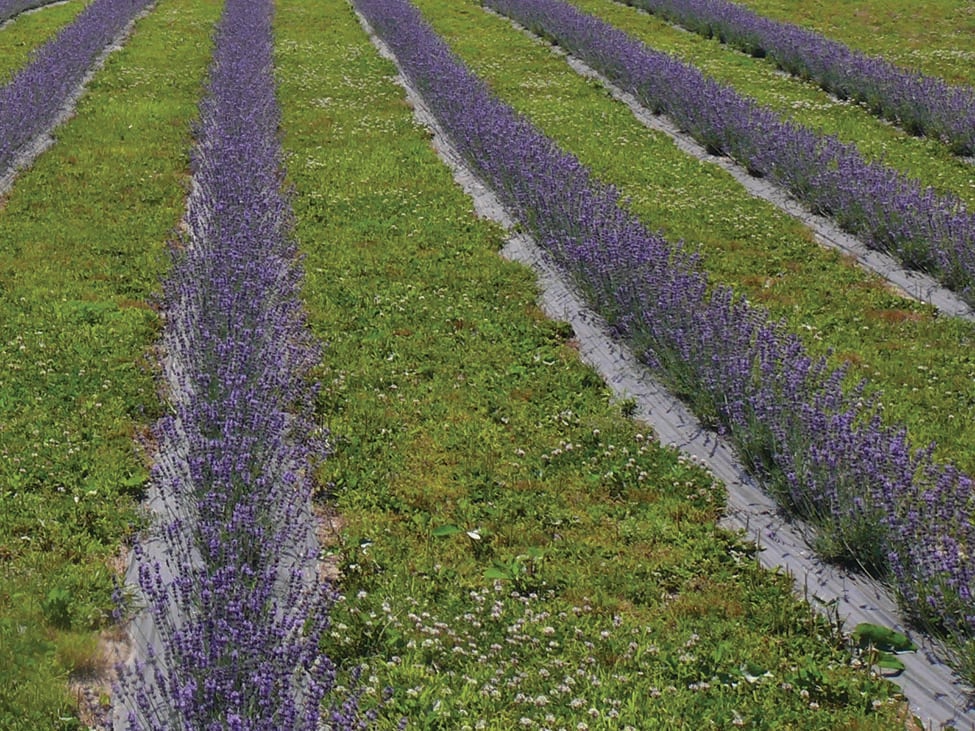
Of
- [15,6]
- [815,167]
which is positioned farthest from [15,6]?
[815,167]

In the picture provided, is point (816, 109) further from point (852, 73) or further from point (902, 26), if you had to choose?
point (902, 26)

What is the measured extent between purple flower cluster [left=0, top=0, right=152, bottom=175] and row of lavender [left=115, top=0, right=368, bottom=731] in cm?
380

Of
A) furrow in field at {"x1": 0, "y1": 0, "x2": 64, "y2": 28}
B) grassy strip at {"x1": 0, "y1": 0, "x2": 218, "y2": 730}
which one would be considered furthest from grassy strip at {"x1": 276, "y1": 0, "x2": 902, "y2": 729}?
furrow in field at {"x1": 0, "y1": 0, "x2": 64, "y2": 28}

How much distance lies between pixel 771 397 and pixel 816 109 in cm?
1141

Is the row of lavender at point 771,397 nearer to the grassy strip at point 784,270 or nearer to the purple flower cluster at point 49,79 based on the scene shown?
the grassy strip at point 784,270

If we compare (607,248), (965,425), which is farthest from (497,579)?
(607,248)

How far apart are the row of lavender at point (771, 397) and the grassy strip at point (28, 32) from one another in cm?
1129

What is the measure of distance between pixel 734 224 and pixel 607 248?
115 inches

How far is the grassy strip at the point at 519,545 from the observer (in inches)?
174

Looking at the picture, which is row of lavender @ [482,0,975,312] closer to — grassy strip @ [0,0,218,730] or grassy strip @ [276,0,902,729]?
grassy strip @ [276,0,902,729]

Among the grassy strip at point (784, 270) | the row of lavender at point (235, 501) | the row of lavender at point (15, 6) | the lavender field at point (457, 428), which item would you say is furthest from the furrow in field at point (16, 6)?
the row of lavender at point (235, 501)

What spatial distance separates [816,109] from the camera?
1612 centimetres

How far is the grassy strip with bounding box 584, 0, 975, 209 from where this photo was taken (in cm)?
1262

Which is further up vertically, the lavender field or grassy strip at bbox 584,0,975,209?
the lavender field
